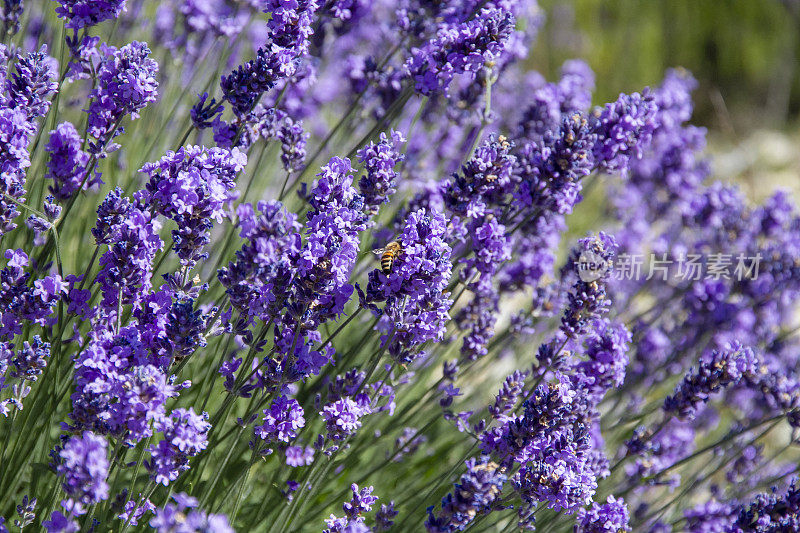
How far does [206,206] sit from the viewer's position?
6.31 feet

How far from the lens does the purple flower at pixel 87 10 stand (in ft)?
7.50

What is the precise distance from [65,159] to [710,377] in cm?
237

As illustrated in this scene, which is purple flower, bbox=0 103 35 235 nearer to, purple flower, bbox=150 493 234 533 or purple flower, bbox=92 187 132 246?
purple flower, bbox=92 187 132 246

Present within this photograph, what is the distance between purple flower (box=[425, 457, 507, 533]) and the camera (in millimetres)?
2141

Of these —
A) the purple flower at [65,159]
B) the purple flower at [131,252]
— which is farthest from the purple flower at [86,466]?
the purple flower at [65,159]

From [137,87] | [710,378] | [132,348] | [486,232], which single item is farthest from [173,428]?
[710,378]

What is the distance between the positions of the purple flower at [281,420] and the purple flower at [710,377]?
4.86 feet

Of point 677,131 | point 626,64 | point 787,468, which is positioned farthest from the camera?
point 626,64

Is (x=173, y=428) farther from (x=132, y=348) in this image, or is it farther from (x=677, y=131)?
(x=677, y=131)

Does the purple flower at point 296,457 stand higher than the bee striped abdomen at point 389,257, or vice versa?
the bee striped abdomen at point 389,257

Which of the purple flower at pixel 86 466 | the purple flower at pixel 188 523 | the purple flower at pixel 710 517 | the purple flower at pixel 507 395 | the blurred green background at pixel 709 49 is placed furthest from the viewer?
the blurred green background at pixel 709 49

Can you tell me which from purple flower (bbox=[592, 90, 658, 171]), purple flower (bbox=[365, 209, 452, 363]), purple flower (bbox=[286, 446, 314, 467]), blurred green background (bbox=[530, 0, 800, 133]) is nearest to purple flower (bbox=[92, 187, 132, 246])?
purple flower (bbox=[365, 209, 452, 363])

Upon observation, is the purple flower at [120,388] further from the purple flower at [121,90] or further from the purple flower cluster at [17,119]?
the purple flower at [121,90]

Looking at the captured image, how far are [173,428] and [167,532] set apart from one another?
34cm
